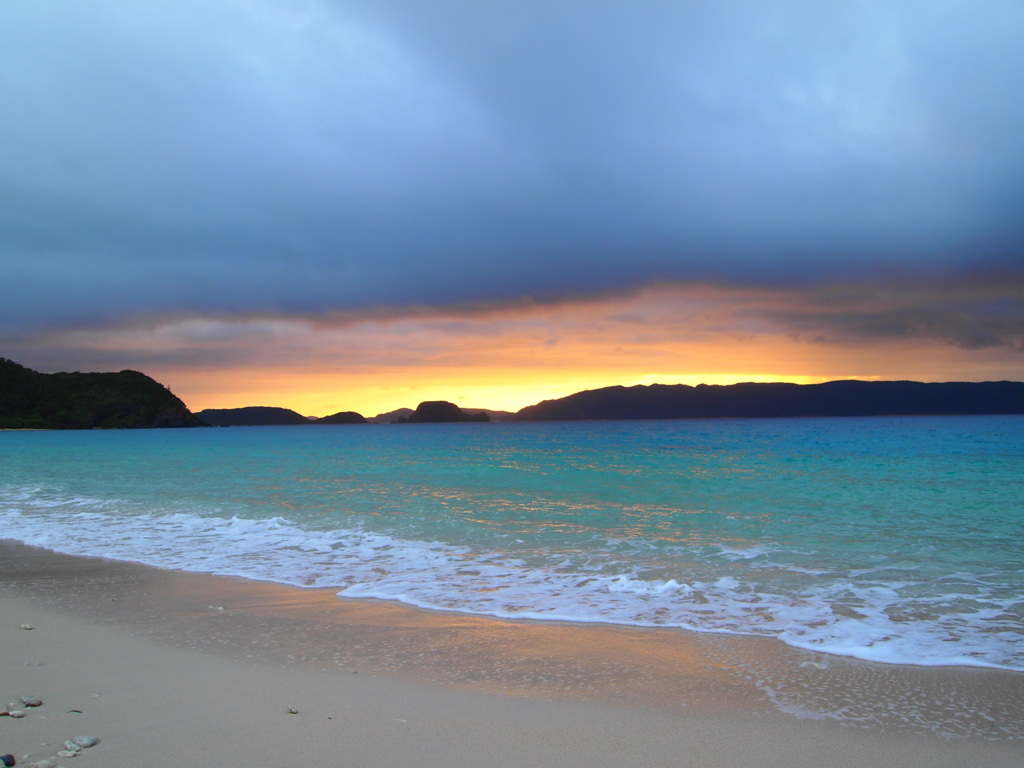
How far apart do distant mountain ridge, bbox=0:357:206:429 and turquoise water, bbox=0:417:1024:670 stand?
160 metres

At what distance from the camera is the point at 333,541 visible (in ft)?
42.2

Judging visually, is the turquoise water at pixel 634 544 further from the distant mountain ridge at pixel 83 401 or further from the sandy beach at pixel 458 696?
the distant mountain ridge at pixel 83 401

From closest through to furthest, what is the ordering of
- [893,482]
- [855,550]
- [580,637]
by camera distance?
[580,637]
[855,550]
[893,482]

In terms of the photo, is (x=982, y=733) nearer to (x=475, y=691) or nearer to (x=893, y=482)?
(x=475, y=691)

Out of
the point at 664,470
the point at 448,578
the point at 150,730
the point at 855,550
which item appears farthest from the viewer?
the point at 664,470

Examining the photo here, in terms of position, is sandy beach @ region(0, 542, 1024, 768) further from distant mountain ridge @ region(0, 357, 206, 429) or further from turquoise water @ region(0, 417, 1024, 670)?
distant mountain ridge @ region(0, 357, 206, 429)

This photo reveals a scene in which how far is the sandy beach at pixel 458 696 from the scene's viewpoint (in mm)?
3881

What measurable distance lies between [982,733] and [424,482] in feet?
77.8

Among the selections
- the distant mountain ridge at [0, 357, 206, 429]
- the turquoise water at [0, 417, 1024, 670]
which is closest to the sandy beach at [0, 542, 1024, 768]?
the turquoise water at [0, 417, 1024, 670]

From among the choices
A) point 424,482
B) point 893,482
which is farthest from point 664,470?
point 424,482

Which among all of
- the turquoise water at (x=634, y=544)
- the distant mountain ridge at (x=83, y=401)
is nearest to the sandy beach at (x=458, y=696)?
the turquoise water at (x=634, y=544)

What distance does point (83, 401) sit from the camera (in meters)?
170

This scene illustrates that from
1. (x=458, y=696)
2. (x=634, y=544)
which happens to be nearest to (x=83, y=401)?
(x=634, y=544)

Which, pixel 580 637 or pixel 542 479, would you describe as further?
pixel 542 479
